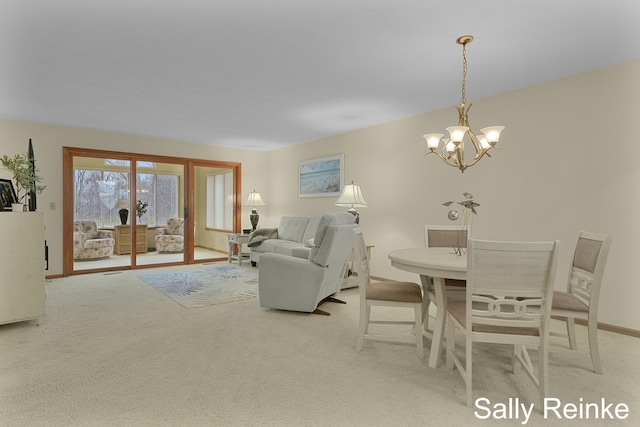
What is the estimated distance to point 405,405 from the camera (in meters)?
1.92

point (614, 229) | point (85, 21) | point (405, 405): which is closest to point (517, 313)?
point (405, 405)

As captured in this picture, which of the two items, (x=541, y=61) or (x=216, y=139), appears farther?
(x=216, y=139)

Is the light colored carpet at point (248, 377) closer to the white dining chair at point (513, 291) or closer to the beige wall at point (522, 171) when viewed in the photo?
the white dining chair at point (513, 291)

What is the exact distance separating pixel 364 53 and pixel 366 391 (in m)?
2.51

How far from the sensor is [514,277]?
1.82 metres

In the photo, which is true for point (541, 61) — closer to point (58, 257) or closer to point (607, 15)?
point (607, 15)

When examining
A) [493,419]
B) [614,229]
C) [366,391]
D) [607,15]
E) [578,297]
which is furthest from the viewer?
[614,229]

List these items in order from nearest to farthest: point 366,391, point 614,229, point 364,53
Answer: point 366,391 → point 364,53 → point 614,229

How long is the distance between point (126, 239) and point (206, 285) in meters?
2.43

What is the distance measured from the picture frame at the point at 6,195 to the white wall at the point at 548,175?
14.2ft

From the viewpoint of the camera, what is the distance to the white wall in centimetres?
304

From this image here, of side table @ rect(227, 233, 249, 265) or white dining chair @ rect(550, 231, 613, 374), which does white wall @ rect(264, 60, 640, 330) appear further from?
side table @ rect(227, 233, 249, 265)

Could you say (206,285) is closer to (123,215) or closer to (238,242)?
(238,242)

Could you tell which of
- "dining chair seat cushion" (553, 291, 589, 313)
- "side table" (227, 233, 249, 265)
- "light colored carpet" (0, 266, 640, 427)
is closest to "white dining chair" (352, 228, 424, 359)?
"light colored carpet" (0, 266, 640, 427)
